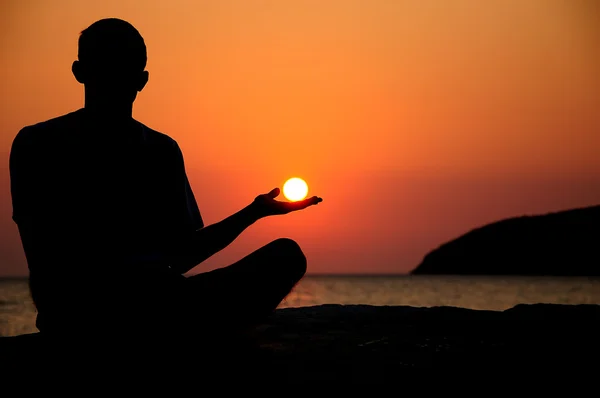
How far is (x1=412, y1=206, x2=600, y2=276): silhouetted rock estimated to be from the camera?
430 ft

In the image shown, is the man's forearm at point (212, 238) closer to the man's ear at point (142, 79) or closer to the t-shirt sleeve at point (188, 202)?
the t-shirt sleeve at point (188, 202)

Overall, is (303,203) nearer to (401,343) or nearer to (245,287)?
(245,287)

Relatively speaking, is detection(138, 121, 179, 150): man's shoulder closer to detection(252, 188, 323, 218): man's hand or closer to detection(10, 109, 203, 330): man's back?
detection(10, 109, 203, 330): man's back

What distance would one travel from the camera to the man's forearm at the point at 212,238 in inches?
141

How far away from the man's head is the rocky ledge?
1.16m

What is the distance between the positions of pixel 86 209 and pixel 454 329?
11.3ft

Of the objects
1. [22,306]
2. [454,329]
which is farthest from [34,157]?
[22,306]

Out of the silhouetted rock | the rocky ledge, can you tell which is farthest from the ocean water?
the silhouetted rock

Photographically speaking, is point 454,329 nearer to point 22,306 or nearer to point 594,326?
point 594,326

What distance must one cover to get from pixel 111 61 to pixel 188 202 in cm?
88

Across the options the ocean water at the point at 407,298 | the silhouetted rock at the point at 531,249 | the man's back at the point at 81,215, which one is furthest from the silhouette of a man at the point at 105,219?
the silhouetted rock at the point at 531,249

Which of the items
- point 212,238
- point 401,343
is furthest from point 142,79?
point 401,343

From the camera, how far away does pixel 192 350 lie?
3510 millimetres

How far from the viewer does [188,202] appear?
3830 mm
